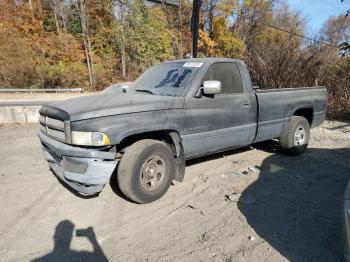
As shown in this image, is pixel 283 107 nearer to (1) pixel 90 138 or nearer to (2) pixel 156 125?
(2) pixel 156 125

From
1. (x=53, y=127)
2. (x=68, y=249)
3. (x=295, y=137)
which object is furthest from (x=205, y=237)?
(x=295, y=137)

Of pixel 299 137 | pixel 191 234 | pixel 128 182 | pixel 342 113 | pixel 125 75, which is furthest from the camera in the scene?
pixel 125 75

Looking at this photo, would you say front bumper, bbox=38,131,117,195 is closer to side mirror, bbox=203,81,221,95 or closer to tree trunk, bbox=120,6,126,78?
side mirror, bbox=203,81,221,95

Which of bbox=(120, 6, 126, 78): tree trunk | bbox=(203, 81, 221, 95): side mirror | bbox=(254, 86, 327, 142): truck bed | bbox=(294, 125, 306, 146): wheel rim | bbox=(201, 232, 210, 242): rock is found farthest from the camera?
bbox=(120, 6, 126, 78): tree trunk

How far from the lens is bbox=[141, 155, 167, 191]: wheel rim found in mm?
4191

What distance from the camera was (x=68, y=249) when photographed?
325cm

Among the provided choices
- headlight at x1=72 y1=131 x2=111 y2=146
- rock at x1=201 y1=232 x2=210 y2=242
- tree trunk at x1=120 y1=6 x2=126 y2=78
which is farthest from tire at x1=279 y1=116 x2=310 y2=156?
tree trunk at x1=120 y1=6 x2=126 y2=78

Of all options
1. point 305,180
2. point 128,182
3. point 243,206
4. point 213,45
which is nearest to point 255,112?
point 305,180

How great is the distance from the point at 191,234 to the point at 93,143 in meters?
1.51

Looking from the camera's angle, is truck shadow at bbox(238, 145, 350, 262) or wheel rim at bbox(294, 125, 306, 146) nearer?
truck shadow at bbox(238, 145, 350, 262)

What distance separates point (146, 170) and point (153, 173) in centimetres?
13

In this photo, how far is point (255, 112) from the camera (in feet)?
18.2

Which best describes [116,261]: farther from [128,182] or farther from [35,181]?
[35,181]

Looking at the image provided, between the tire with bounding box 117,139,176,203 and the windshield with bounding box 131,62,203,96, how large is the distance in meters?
0.94
